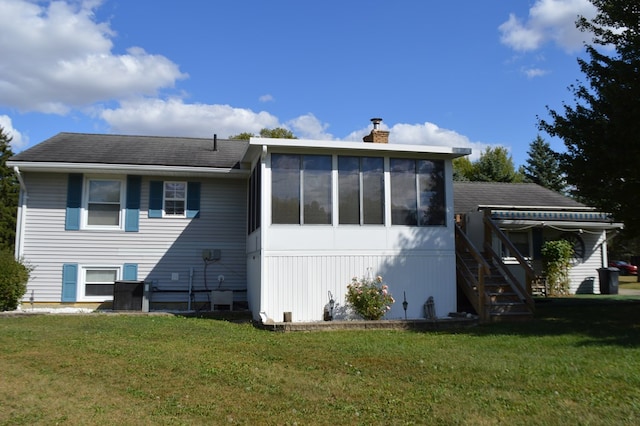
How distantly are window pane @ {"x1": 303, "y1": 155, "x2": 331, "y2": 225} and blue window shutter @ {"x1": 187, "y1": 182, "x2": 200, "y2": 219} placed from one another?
162 inches

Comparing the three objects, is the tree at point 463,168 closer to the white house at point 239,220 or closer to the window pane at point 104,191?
the white house at point 239,220

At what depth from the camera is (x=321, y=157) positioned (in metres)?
11.7

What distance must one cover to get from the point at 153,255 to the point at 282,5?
734 cm

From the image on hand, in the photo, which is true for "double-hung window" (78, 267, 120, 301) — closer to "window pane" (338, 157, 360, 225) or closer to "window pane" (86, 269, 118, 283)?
"window pane" (86, 269, 118, 283)

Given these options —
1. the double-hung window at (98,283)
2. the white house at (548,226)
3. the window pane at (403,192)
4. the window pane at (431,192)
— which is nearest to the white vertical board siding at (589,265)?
the white house at (548,226)

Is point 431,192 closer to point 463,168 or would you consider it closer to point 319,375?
point 319,375

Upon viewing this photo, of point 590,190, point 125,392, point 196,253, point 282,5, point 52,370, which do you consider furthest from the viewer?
point 196,253

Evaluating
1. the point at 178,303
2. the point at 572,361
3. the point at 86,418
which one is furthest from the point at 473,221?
the point at 86,418

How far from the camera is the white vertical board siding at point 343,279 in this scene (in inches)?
446

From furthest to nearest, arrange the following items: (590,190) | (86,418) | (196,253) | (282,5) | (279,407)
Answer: (196,253) < (282,5) < (590,190) < (279,407) < (86,418)

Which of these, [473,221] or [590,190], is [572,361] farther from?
[473,221]

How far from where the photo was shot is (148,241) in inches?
558

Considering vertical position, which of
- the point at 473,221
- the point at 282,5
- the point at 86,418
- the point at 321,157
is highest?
the point at 282,5

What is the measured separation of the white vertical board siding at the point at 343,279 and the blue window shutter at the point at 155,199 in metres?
4.51
